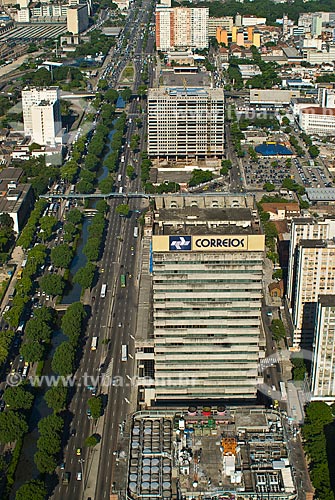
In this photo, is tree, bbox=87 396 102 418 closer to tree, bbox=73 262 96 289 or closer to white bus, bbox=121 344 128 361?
white bus, bbox=121 344 128 361

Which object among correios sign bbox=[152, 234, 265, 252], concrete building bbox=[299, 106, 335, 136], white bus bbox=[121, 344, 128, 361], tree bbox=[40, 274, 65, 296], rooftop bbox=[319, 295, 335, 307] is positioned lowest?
white bus bbox=[121, 344, 128, 361]

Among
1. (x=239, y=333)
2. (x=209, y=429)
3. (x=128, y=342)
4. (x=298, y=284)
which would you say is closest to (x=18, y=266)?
(x=128, y=342)

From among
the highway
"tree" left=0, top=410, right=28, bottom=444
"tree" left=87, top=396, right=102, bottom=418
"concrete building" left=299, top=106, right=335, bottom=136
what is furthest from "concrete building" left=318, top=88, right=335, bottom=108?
"tree" left=0, top=410, right=28, bottom=444

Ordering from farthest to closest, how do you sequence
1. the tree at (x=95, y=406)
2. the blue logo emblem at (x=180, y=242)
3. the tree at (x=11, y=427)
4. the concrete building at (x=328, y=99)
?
the concrete building at (x=328, y=99)
the tree at (x=95, y=406)
the tree at (x=11, y=427)
the blue logo emblem at (x=180, y=242)

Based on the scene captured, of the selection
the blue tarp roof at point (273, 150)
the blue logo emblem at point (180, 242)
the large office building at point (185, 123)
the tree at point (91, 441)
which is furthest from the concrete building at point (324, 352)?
the blue tarp roof at point (273, 150)

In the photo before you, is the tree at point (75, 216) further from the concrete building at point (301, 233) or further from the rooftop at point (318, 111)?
the rooftop at point (318, 111)

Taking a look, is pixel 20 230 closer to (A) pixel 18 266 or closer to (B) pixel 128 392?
(A) pixel 18 266
